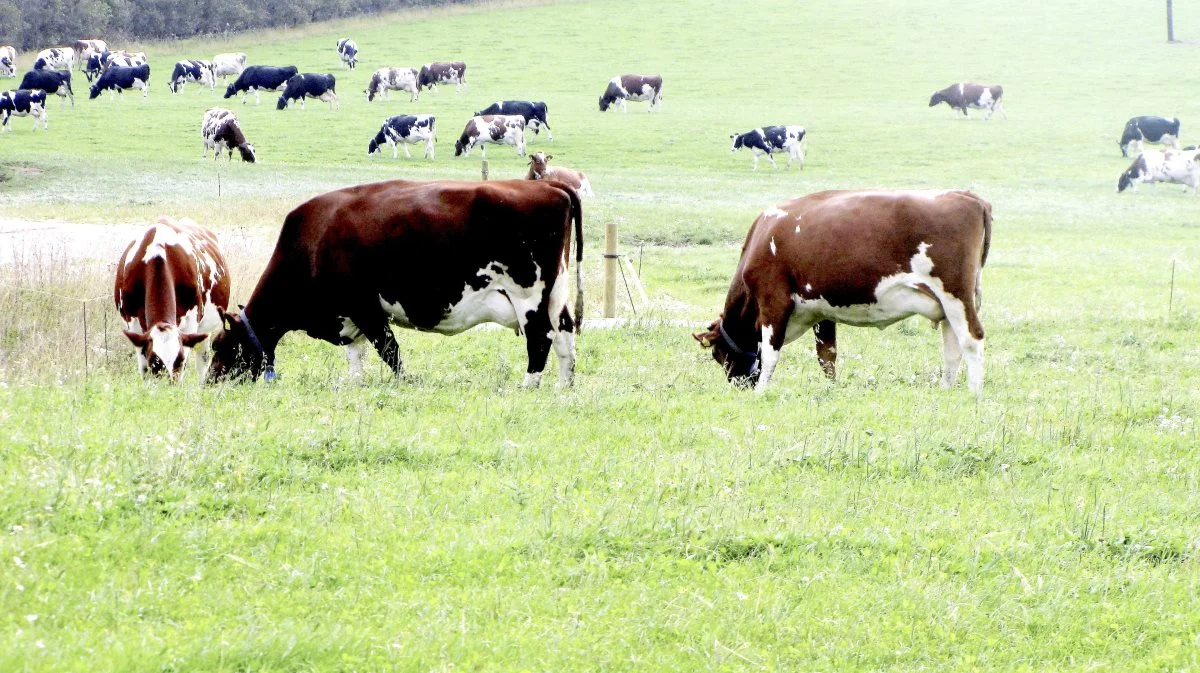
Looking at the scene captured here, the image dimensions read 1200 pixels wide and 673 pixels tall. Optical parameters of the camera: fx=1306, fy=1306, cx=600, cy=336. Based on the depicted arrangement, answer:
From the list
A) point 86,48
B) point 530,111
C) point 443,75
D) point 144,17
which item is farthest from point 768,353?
point 144,17

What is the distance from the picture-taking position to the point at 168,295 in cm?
1253

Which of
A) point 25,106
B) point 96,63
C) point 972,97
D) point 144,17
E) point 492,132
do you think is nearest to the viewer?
point 492,132

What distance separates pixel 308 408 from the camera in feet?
30.3

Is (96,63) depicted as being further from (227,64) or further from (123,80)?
(123,80)

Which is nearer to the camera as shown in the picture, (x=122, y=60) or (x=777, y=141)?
(x=777, y=141)

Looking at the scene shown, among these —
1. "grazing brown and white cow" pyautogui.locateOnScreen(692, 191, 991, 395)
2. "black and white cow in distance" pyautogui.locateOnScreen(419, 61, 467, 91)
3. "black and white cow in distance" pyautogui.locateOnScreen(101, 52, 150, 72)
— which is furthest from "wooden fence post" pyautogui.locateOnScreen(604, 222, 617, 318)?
"black and white cow in distance" pyautogui.locateOnScreen(101, 52, 150, 72)

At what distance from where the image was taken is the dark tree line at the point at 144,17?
2995 inches

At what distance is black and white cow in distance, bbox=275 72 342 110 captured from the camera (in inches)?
2156

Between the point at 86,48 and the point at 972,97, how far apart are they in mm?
47772

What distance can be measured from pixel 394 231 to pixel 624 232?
1577 cm

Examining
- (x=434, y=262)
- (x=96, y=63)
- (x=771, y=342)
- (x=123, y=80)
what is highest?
(x=96, y=63)

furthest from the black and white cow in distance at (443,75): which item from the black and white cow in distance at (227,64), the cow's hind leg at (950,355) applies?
the cow's hind leg at (950,355)

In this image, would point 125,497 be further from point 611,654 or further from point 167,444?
point 611,654

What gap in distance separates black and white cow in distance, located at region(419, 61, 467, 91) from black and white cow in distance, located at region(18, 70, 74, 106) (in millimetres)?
15608
